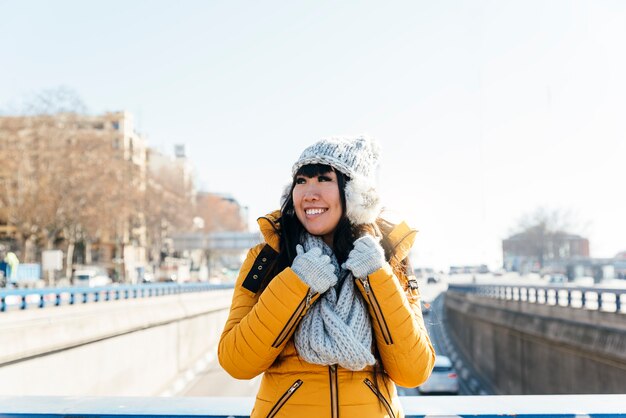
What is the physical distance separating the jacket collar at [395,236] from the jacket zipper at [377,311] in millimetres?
244

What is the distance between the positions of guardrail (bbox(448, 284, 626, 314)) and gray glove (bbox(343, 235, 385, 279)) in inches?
Answer: 601

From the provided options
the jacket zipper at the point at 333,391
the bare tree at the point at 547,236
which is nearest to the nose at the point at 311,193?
the jacket zipper at the point at 333,391

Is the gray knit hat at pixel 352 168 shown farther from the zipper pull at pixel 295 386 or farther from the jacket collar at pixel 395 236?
the zipper pull at pixel 295 386

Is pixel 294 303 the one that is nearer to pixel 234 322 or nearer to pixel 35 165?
pixel 234 322

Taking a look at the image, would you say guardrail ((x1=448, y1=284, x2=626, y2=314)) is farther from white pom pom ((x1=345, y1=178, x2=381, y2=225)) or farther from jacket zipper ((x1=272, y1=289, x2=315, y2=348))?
jacket zipper ((x1=272, y1=289, x2=315, y2=348))

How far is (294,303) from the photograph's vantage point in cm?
240

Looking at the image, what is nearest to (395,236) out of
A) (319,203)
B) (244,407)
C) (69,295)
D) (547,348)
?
(319,203)

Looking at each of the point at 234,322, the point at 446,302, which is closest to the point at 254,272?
the point at 234,322

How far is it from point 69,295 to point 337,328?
27062mm

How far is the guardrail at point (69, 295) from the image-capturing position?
1819cm

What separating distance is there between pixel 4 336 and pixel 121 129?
81.0m

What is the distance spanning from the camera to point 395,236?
2.67 m

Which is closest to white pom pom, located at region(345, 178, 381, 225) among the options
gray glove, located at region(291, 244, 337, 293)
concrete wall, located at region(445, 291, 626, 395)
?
gray glove, located at region(291, 244, 337, 293)

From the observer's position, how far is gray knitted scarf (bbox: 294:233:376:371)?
2.35m
